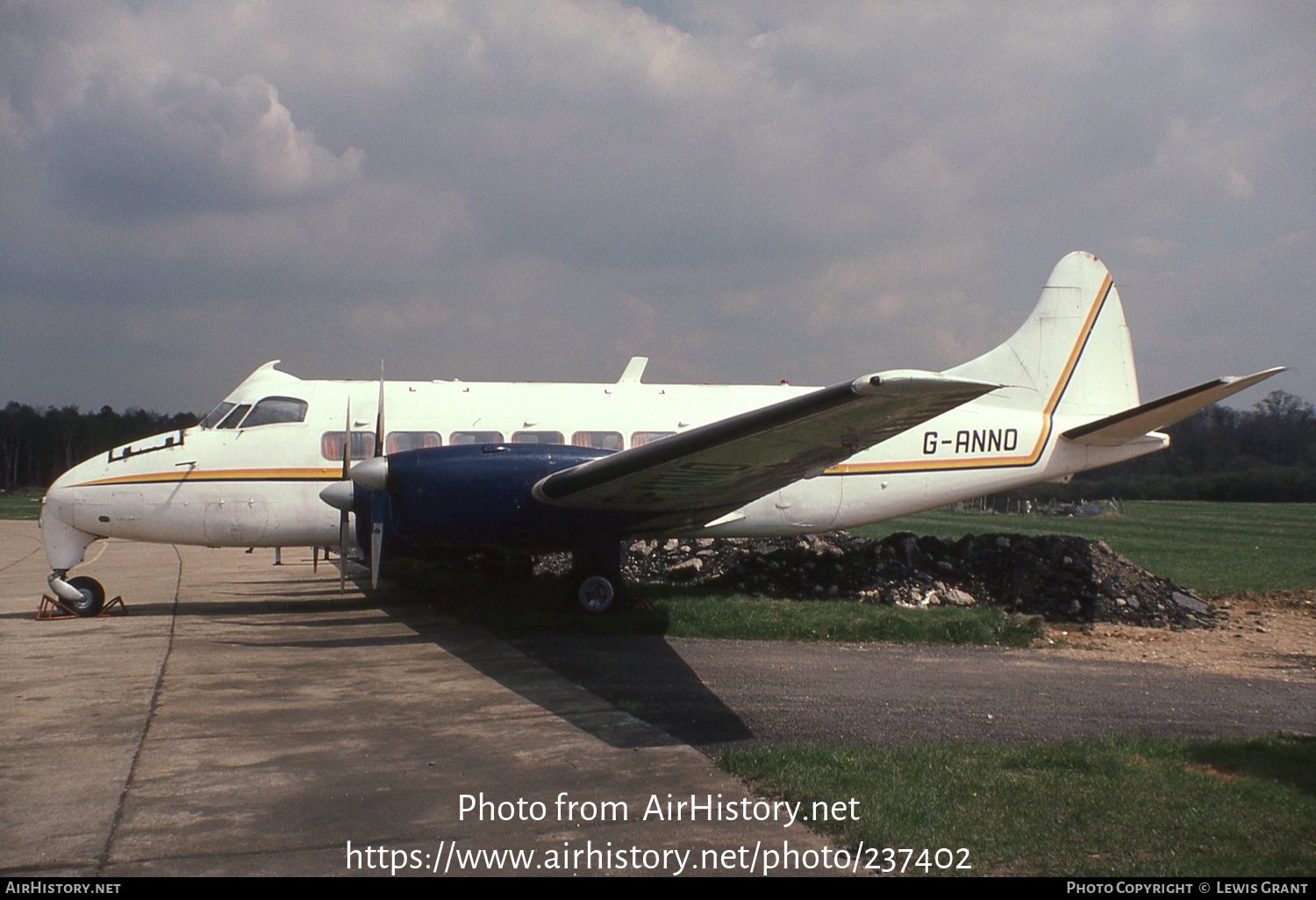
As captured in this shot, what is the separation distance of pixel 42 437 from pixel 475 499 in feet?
292

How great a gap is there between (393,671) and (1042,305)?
10573 millimetres

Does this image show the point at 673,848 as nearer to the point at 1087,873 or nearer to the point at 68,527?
the point at 1087,873

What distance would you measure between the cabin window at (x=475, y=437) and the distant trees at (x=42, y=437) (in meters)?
72.9

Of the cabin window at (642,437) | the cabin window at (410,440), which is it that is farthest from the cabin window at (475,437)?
the cabin window at (642,437)

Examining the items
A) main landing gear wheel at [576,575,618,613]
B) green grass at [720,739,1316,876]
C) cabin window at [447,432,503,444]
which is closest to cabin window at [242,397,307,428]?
cabin window at [447,432,503,444]

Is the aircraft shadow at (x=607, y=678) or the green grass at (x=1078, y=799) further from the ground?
the aircraft shadow at (x=607, y=678)

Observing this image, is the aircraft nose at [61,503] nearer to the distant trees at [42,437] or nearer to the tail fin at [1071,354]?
the tail fin at [1071,354]

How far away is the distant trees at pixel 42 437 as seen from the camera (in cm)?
7625

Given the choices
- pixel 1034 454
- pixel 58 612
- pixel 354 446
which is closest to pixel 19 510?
pixel 58 612

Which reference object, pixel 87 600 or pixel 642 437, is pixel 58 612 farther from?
pixel 642 437

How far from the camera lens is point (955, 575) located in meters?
13.7

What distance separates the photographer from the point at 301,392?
12.1 metres

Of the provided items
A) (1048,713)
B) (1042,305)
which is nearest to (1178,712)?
(1048,713)

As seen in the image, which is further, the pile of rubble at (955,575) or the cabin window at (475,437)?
the pile of rubble at (955,575)
